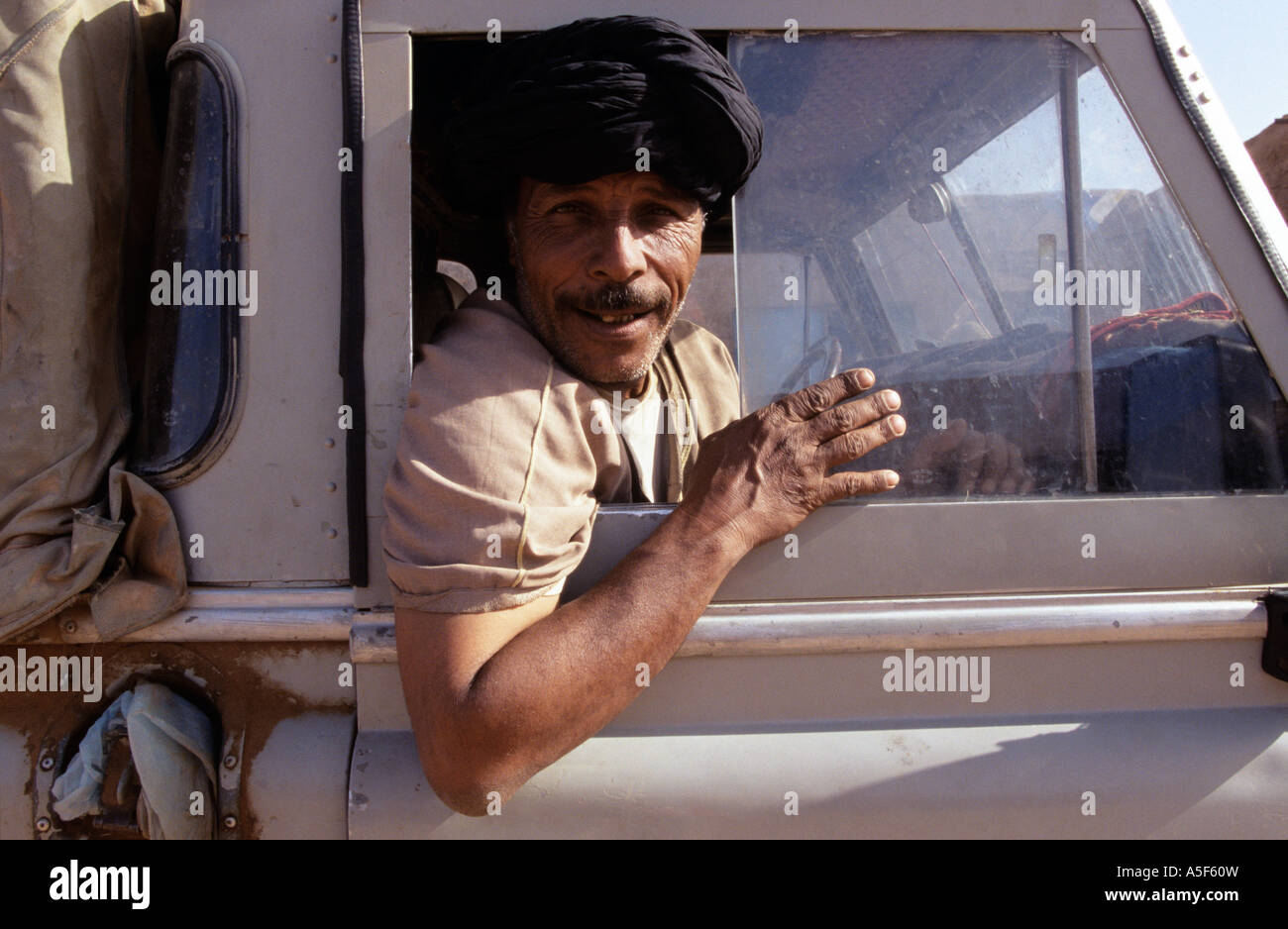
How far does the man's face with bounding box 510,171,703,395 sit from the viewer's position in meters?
1.44

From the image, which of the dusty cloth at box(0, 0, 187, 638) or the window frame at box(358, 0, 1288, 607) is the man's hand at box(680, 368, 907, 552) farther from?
the dusty cloth at box(0, 0, 187, 638)

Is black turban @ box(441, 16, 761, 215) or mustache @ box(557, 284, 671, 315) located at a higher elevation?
black turban @ box(441, 16, 761, 215)

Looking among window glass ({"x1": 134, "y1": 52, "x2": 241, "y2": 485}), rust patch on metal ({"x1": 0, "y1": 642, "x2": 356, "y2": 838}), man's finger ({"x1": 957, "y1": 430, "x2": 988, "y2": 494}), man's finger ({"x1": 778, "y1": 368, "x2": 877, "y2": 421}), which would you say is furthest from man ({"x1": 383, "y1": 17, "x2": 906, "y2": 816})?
window glass ({"x1": 134, "y1": 52, "x2": 241, "y2": 485})

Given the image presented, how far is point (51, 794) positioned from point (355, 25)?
1.19 m

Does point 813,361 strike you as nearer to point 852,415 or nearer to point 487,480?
point 852,415

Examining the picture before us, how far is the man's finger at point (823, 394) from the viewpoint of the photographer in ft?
4.50

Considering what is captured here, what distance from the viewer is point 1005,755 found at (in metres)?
1.28

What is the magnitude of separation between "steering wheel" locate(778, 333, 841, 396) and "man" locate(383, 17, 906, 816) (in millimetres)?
40

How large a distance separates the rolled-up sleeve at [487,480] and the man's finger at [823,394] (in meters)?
0.29

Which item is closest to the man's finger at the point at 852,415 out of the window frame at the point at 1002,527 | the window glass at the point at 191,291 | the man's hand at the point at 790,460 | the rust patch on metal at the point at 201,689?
the man's hand at the point at 790,460

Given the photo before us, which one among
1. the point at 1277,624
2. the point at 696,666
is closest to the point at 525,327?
the point at 696,666

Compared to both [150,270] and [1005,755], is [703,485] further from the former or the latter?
[150,270]

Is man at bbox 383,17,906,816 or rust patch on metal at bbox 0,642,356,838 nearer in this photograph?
man at bbox 383,17,906,816

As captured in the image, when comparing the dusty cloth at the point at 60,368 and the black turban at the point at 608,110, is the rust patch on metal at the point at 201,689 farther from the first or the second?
the black turban at the point at 608,110
